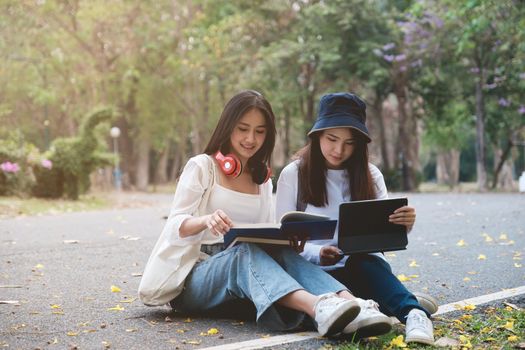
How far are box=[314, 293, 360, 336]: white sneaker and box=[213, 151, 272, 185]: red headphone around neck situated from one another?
899 millimetres

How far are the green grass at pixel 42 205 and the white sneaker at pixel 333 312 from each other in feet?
31.9

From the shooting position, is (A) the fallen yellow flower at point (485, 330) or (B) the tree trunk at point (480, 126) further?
(B) the tree trunk at point (480, 126)

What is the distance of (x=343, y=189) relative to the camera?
3.86 meters

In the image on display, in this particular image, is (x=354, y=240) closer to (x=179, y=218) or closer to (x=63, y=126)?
(x=179, y=218)

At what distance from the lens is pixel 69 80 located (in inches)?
1106

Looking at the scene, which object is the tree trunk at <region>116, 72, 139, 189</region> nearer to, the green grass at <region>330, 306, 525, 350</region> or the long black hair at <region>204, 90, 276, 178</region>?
the long black hair at <region>204, 90, 276, 178</region>

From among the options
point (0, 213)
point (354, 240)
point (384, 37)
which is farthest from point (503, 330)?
point (384, 37)

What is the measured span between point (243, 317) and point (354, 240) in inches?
30.9

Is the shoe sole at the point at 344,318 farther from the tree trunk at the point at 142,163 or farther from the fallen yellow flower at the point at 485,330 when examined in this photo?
the tree trunk at the point at 142,163

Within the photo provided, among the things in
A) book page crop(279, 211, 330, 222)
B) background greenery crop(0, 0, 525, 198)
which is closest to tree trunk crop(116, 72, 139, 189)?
Result: background greenery crop(0, 0, 525, 198)

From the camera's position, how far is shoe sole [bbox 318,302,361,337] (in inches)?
113

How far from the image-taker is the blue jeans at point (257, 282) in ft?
10.4

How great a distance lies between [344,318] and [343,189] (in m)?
1.10

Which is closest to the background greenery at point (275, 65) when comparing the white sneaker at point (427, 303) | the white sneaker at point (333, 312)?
the white sneaker at point (427, 303)
